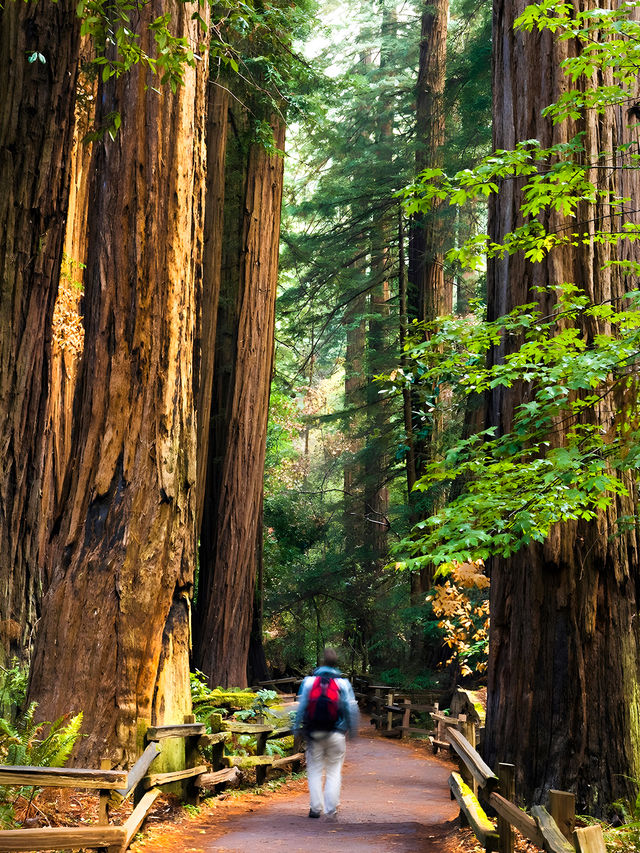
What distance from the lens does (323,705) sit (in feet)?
26.8

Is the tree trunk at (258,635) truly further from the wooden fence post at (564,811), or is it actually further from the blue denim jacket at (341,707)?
the wooden fence post at (564,811)

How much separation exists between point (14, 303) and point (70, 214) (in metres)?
5.64

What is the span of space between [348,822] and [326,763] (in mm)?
1054

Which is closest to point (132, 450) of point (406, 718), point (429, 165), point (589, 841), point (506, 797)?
point (506, 797)

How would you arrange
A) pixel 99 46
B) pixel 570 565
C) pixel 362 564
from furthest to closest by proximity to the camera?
1. pixel 362 564
2. pixel 570 565
3. pixel 99 46

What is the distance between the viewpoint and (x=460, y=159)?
66.4ft

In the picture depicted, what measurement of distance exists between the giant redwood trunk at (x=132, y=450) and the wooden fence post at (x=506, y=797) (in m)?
3.40

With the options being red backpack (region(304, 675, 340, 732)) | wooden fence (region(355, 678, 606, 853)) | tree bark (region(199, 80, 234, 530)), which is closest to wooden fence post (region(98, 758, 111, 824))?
wooden fence (region(355, 678, 606, 853))

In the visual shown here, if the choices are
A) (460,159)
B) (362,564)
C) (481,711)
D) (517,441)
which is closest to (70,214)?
(517,441)

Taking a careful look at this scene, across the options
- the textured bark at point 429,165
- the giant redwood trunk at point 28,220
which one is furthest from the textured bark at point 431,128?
the giant redwood trunk at point 28,220

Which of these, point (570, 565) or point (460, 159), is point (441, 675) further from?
point (570, 565)

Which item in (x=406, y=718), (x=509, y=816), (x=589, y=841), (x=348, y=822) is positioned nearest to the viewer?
(x=589, y=841)

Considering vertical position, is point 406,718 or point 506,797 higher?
point 506,797

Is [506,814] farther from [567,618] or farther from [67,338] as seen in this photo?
[67,338]
